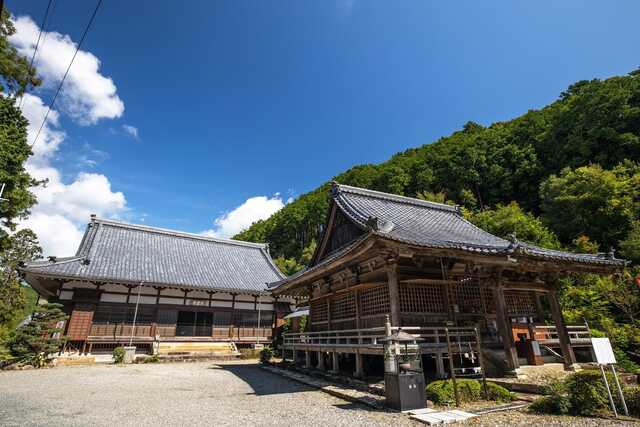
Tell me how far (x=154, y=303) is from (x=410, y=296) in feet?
63.2

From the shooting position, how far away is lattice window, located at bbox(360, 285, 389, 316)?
11031mm

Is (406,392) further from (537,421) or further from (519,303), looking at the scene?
(519,303)

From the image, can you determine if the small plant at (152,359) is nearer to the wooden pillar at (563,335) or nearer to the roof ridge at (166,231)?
the roof ridge at (166,231)

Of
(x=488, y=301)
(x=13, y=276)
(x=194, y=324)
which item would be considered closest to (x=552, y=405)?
(x=488, y=301)

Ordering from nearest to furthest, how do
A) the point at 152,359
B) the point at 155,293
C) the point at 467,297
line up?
the point at 467,297 → the point at 152,359 → the point at 155,293

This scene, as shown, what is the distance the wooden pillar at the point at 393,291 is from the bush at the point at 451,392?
1.97 m

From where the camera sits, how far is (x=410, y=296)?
1052 centimetres

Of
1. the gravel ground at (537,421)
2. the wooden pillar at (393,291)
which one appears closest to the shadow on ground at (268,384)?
the wooden pillar at (393,291)

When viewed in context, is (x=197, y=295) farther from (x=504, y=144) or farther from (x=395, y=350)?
(x=504, y=144)

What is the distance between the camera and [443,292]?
11.0 meters

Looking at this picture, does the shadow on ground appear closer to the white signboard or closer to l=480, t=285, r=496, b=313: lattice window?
l=480, t=285, r=496, b=313: lattice window

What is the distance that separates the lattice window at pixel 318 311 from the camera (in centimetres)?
1556

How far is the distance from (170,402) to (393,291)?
6.88 m

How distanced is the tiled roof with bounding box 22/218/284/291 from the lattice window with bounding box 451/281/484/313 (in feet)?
58.7
